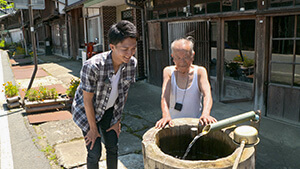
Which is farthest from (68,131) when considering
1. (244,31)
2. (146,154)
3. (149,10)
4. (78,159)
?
(244,31)

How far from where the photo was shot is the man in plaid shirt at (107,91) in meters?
2.30

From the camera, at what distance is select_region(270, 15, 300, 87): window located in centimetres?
500

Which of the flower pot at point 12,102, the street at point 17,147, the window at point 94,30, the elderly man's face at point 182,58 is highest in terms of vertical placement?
the window at point 94,30

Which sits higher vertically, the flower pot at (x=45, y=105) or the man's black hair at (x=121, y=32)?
the man's black hair at (x=121, y=32)

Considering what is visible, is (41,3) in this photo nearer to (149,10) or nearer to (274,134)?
(149,10)

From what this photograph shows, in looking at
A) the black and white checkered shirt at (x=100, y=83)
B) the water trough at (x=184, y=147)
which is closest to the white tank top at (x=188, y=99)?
the water trough at (x=184, y=147)

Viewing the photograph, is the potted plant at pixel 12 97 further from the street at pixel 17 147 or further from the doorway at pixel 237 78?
the doorway at pixel 237 78

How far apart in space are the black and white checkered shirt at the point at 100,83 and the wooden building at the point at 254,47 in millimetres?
3658

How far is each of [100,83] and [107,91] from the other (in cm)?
13

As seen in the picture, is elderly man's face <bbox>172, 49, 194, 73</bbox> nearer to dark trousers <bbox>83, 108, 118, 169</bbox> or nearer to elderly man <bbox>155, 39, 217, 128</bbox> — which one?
elderly man <bbox>155, 39, 217, 128</bbox>

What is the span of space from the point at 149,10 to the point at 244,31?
3611mm

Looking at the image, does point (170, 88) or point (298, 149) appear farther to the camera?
point (298, 149)

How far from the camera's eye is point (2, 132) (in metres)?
5.37

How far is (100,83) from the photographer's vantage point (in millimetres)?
2416
